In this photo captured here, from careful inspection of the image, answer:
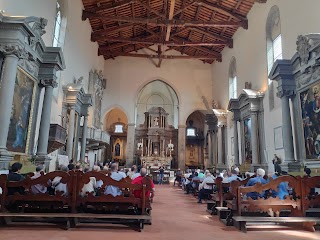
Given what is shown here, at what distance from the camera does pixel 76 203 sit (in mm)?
4219

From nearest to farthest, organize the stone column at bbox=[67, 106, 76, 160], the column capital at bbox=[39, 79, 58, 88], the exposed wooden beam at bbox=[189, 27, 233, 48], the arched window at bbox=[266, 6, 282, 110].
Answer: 1. the column capital at bbox=[39, 79, 58, 88]
2. the arched window at bbox=[266, 6, 282, 110]
3. the stone column at bbox=[67, 106, 76, 160]
4. the exposed wooden beam at bbox=[189, 27, 233, 48]

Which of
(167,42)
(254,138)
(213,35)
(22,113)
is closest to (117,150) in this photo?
(167,42)

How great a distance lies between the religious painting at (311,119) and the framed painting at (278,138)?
7.44 ft

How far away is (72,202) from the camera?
4.21 m

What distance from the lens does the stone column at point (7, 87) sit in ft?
20.7

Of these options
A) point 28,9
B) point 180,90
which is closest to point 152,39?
point 180,90

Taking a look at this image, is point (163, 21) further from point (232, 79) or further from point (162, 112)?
point (162, 112)

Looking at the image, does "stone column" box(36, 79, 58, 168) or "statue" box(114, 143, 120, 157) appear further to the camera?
"statue" box(114, 143, 120, 157)

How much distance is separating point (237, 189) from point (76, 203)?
2.57 m

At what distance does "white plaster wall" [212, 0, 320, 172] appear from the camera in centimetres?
917

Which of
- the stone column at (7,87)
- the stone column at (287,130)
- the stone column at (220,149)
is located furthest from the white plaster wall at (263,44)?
the stone column at (7,87)

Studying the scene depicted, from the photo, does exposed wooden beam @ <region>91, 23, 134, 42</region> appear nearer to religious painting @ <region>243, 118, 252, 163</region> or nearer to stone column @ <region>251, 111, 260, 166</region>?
religious painting @ <region>243, 118, 252, 163</region>

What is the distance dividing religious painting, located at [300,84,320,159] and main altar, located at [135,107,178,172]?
14084 millimetres

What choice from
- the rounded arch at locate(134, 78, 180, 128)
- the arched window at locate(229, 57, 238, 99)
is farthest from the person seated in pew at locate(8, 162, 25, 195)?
the rounded arch at locate(134, 78, 180, 128)
